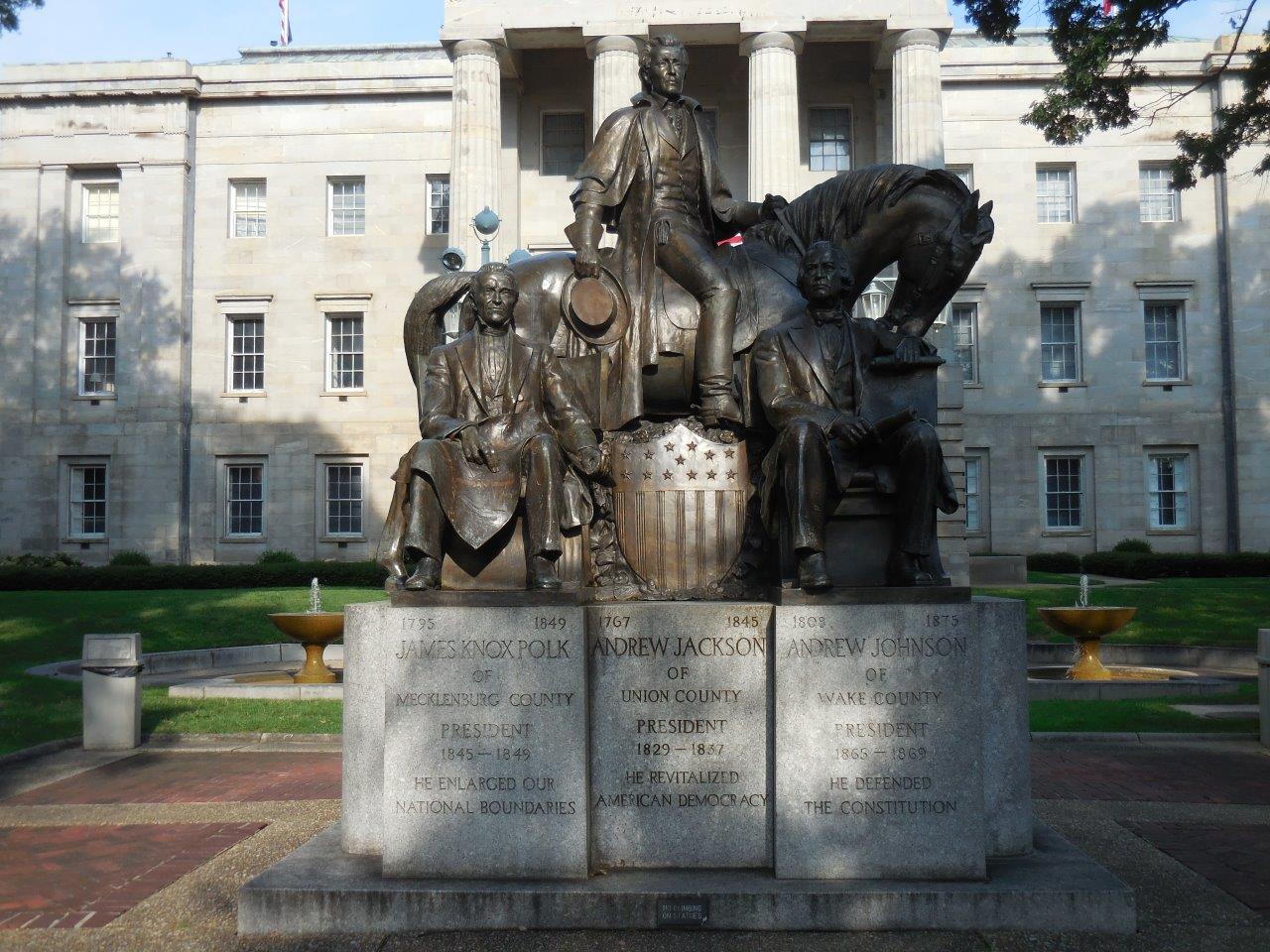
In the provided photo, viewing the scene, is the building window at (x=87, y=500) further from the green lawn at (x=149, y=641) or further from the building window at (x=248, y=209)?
the green lawn at (x=149, y=641)

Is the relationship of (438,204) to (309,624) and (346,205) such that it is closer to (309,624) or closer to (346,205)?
(346,205)

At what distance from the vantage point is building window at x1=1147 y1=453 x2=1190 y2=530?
139 feet

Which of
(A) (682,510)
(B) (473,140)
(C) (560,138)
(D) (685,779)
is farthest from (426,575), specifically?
(C) (560,138)

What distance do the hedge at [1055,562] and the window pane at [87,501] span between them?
33.6m

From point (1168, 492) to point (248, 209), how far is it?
3580 centimetres

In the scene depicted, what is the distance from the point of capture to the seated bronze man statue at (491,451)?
665cm

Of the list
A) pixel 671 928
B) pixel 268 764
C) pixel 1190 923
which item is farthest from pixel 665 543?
pixel 268 764

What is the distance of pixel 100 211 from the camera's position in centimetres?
4516

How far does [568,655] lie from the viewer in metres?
6.34

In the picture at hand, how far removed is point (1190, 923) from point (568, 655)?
352 centimetres

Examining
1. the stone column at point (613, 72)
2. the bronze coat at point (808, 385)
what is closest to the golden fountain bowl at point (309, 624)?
the bronze coat at point (808, 385)

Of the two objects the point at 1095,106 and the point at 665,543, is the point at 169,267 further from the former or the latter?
the point at 665,543

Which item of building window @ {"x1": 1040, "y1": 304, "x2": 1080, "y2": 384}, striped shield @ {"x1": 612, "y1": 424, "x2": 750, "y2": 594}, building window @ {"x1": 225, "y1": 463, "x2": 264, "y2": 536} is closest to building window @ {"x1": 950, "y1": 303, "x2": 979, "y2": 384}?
building window @ {"x1": 1040, "y1": 304, "x2": 1080, "y2": 384}

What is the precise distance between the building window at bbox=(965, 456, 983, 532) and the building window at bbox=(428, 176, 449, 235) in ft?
69.3
